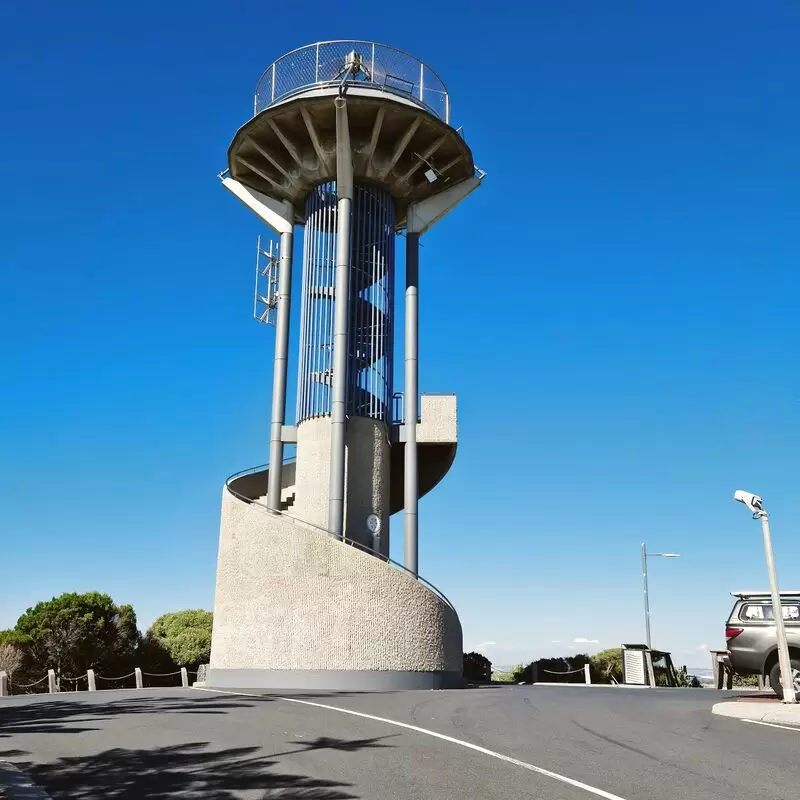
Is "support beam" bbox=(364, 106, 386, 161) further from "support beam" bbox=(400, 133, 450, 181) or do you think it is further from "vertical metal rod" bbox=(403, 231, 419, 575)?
"vertical metal rod" bbox=(403, 231, 419, 575)

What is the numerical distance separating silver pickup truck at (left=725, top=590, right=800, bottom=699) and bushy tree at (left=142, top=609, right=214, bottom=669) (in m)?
35.9

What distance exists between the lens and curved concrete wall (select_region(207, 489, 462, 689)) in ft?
78.3

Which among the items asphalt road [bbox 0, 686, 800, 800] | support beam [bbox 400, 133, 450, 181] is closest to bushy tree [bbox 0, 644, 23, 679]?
support beam [bbox 400, 133, 450, 181]

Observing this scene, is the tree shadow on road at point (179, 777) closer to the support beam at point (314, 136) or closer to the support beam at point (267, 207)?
the support beam at point (314, 136)

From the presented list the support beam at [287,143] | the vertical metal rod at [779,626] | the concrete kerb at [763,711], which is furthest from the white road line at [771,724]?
the support beam at [287,143]

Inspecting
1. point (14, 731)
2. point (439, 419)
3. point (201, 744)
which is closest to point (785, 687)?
point (201, 744)

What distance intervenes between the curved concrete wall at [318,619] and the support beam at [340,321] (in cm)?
187

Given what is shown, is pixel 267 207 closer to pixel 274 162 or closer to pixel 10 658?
pixel 274 162

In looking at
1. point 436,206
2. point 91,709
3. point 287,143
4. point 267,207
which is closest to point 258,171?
point 267,207

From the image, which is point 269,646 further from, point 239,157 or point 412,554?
point 239,157

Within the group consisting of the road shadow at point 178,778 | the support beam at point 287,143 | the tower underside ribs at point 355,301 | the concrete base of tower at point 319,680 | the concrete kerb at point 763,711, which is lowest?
the road shadow at point 178,778

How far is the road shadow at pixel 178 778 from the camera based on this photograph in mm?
6848

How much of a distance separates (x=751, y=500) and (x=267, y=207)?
23370mm

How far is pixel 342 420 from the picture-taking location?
1086 inches
